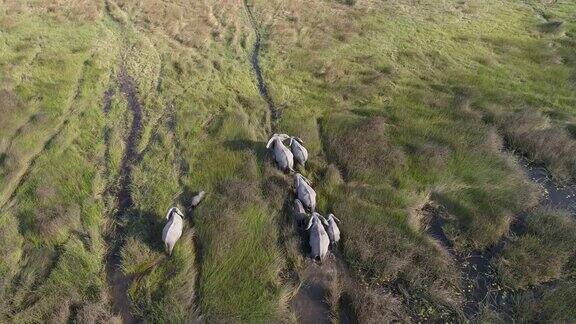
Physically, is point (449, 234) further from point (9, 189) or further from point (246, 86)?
point (9, 189)

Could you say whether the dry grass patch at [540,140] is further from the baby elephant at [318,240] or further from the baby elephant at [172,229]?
the baby elephant at [172,229]

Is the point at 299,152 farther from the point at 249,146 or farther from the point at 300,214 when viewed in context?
the point at 300,214

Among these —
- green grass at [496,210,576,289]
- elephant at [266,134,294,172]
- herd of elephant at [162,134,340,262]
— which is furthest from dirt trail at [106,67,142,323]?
green grass at [496,210,576,289]

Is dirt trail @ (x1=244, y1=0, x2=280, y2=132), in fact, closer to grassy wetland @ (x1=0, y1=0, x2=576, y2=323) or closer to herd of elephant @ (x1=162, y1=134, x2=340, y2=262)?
grassy wetland @ (x1=0, y1=0, x2=576, y2=323)

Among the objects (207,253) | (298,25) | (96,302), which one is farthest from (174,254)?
(298,25)

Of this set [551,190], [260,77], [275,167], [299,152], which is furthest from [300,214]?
[260,77]

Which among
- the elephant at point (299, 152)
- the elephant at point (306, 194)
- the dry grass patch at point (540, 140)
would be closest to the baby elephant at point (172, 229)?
the elephant at point (306, 194)
